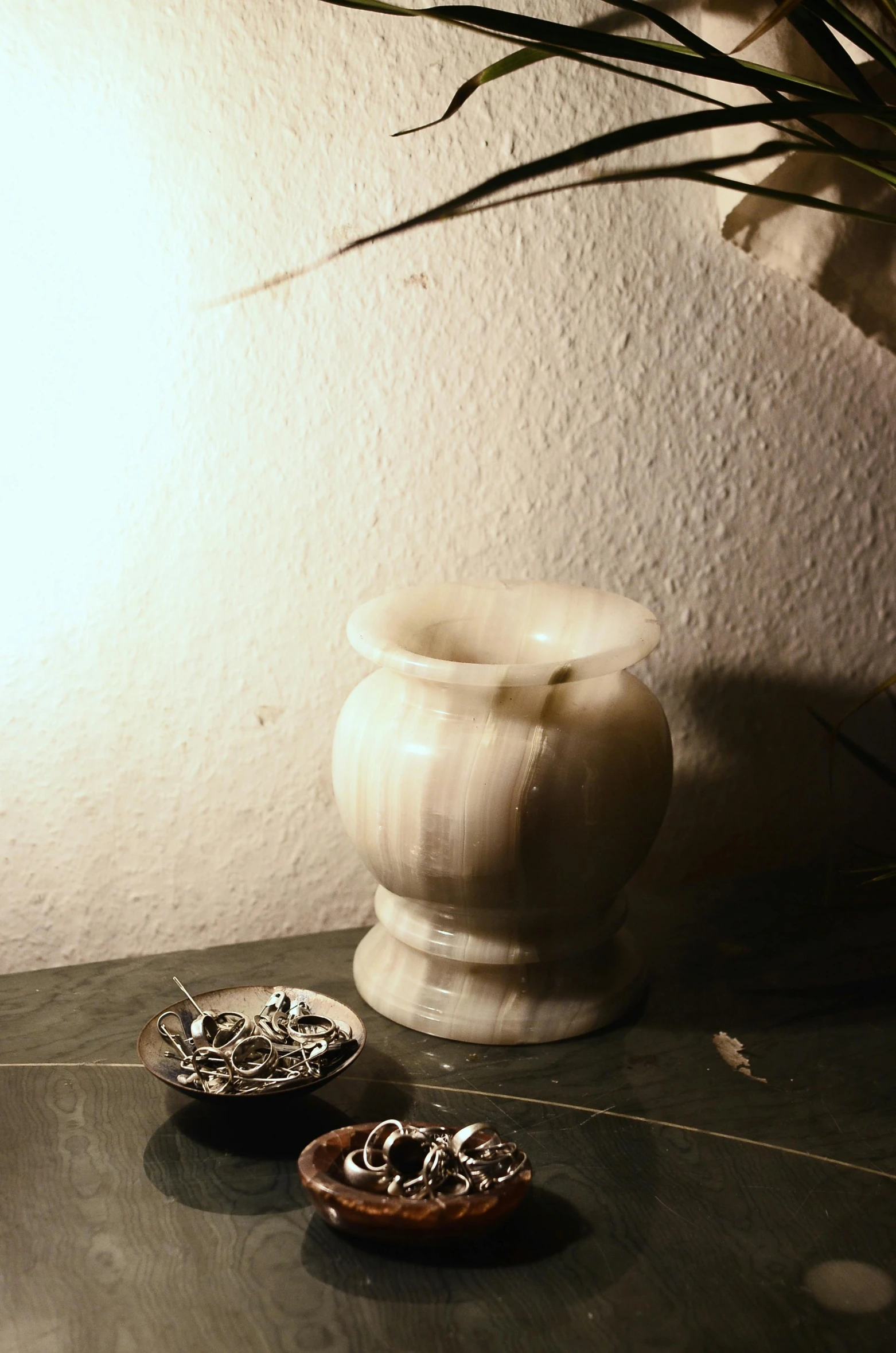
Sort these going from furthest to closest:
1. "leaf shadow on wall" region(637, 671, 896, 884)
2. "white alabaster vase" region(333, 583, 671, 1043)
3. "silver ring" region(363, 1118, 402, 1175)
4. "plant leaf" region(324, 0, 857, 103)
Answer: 1. "leaf shadow on wall" region(637, 671, 896, 884)
2. "white alabaster vase" region(333, 583, 671, 1043)
3. "silver ring" region(363, 1118, 402, 1175)
4. "plant leaf" region(324, 0, 857, 103)

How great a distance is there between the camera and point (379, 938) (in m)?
1.00

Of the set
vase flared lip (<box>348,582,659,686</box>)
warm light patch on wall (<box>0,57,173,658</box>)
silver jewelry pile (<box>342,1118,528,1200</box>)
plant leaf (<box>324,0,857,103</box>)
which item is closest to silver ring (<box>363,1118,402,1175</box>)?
silver jewelry pile (<box>342,1118,528,1200</box>)

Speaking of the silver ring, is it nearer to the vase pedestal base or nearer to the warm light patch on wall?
the vase pedestal base

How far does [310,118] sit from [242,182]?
0.25 ft

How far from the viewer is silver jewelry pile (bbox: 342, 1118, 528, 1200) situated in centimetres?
71

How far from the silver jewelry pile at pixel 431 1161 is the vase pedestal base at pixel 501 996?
15 centimetres

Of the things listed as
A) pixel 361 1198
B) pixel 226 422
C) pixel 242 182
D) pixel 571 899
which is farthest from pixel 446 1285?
pixel 242 182

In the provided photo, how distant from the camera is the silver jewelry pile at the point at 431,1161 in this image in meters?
0.71

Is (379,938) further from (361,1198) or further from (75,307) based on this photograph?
(75,307)

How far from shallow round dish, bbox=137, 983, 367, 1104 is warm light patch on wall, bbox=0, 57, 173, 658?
0.34 metres

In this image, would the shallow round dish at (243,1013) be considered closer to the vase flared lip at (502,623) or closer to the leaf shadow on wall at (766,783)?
the vase flared lip at (502,623)

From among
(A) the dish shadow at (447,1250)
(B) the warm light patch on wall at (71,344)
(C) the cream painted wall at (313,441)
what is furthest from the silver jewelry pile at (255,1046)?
(B) the warm light patch on wall at (71,344)

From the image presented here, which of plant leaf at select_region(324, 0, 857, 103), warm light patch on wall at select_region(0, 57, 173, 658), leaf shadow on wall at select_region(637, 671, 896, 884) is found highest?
plant leaf at select_region(324, 0, 857, 103)

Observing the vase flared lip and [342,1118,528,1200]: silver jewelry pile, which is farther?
the vase flared lip
